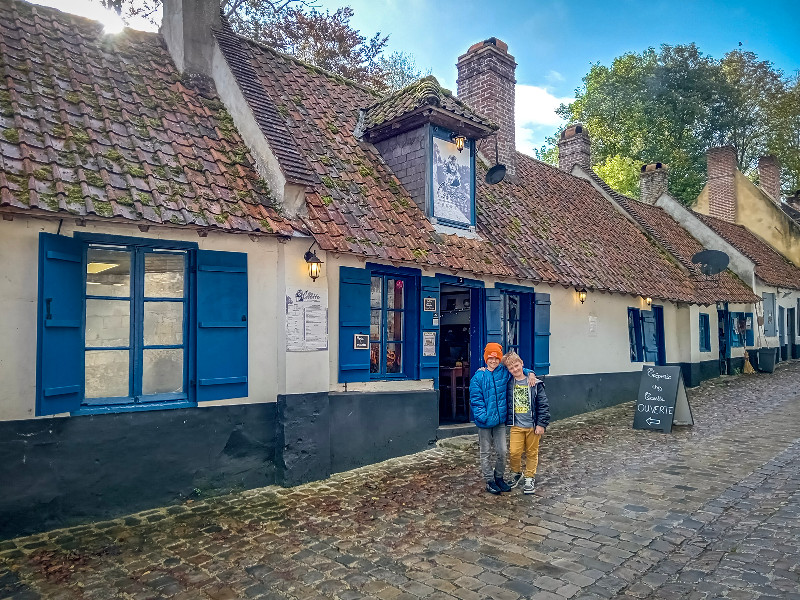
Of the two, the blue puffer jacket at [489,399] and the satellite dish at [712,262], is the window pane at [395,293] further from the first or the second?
the satellite dish at [712,262]

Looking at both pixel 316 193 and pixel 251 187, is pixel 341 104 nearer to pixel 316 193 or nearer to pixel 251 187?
pixel 316 193

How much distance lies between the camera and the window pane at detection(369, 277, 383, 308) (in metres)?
8.12

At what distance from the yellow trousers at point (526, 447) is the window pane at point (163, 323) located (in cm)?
395

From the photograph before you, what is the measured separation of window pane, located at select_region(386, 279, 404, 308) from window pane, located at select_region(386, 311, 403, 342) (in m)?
0.13

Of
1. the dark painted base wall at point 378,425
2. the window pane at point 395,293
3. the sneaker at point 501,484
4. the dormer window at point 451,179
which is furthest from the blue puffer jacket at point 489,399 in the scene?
the dormer window at point 451,179

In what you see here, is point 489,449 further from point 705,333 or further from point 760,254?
point 760,254

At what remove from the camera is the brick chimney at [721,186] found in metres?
23.2

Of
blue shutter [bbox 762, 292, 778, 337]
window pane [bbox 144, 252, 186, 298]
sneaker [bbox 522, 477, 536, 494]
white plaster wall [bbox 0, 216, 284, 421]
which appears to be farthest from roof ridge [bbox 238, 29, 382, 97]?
blue shutter [bbox 762, 292, 778, 337]

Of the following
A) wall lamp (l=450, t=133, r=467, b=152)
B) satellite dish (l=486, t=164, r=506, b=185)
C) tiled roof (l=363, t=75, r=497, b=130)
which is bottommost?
wall lamp (l=450, t=133, r=467, b=152)

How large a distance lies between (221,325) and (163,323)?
611mm

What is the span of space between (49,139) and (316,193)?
306 cm

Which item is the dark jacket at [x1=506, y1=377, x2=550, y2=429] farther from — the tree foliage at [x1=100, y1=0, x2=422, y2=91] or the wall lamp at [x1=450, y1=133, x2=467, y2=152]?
the tree foliage at [x1=100, y1=0, x2=422, y2=91]

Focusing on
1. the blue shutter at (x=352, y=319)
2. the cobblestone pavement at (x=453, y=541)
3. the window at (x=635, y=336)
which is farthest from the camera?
the window at (x=635, y=336)

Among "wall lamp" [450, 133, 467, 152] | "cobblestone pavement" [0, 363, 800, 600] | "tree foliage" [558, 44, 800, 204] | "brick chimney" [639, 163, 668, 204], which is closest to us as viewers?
"cobblestone pavement" [0, 363, 800, 600]
